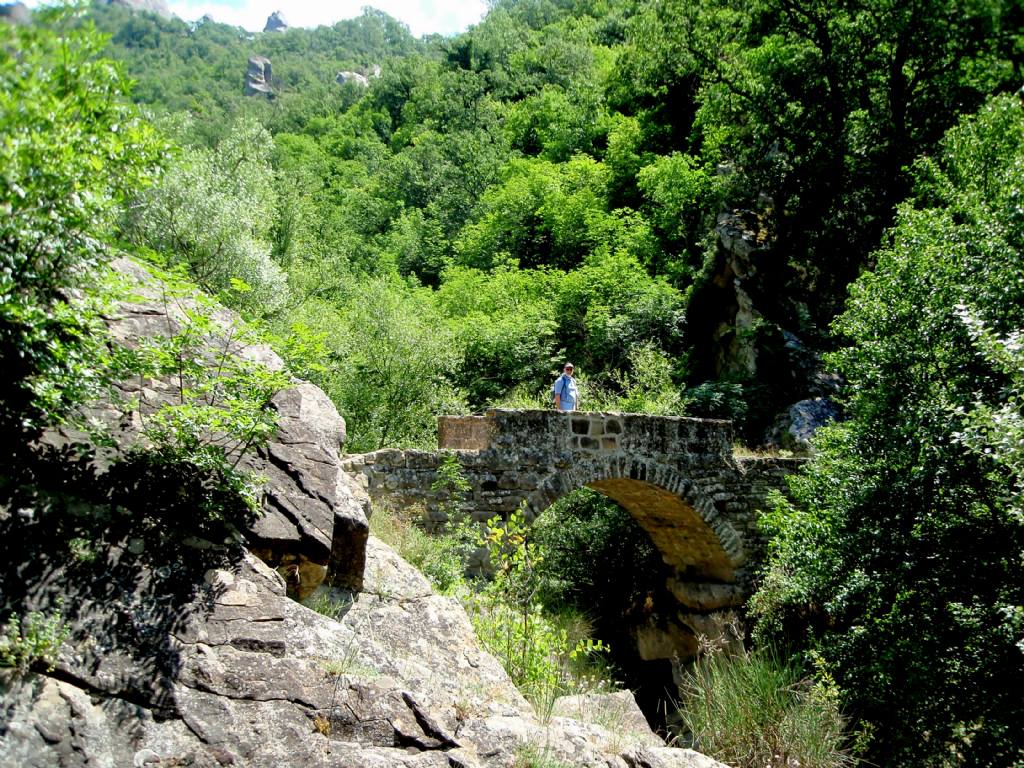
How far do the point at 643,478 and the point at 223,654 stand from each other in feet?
28.5

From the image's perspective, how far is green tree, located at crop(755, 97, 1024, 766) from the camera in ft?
21.5

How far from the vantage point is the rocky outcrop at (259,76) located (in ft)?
219

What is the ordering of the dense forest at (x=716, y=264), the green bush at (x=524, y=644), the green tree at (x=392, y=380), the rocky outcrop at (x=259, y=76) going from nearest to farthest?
1. the dense forest at (x=716, y=264)
2. the green bush at (x=524, y=644)
3. the green tree at (x=392, y=380)
4. the rocky outcrop at (x=259, y=76)

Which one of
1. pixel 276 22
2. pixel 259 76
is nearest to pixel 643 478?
pixel 259 76

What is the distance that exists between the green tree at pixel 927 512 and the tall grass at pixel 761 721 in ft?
4.96

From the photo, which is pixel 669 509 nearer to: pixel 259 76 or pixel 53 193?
pixel 53 193

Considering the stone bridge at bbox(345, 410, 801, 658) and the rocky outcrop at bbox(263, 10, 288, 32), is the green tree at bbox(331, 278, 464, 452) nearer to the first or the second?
the stone bridge at bbox(345, 410, 801, 658)

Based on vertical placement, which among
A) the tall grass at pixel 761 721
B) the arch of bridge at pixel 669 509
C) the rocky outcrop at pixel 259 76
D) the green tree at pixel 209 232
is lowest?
the tall grass at pixel 761 721

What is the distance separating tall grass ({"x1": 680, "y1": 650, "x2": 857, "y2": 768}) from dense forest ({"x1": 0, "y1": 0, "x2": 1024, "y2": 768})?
2.78ft

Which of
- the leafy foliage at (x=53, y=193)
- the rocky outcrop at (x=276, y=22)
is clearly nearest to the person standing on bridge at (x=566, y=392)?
the leafy foliage at (x=53, y=193)

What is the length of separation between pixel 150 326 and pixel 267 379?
0.93 m

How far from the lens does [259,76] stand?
69438 millimetres

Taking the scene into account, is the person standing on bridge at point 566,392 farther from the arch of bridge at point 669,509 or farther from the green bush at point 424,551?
the green bush at point 424,551

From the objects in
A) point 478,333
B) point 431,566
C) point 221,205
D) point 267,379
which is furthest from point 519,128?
point 267,379
